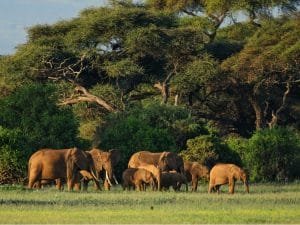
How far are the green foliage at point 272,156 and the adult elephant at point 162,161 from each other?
661 cm

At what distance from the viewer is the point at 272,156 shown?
41.6 m

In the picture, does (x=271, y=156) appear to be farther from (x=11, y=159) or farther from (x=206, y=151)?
(x=11, y=159)

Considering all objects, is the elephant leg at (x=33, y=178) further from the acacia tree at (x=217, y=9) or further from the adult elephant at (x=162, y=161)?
the acacia tree at (x=217, y=9)

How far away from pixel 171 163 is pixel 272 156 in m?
7.80

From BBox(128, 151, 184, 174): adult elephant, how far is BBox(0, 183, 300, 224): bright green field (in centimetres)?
687

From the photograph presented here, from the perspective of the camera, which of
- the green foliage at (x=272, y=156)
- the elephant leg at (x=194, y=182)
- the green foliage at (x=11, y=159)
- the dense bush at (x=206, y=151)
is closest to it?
the elephant leg at (x=194, y=182)

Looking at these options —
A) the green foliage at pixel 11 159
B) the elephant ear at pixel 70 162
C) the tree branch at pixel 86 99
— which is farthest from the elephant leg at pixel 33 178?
the tree branch at pixel 86 99

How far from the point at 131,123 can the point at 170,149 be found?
1.74m

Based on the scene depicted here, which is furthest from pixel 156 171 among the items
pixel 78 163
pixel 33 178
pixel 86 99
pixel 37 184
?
pixel 86 99

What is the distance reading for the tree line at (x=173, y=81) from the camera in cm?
4181

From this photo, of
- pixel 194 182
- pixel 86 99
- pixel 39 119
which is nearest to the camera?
pixel 194 182

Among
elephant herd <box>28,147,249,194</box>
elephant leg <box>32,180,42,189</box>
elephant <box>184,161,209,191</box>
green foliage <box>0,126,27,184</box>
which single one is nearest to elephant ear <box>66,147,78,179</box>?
elephant herd <box>28,147,249,194</box>

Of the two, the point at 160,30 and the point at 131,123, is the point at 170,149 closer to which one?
→ the point at 131,123

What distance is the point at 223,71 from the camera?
5125cm
